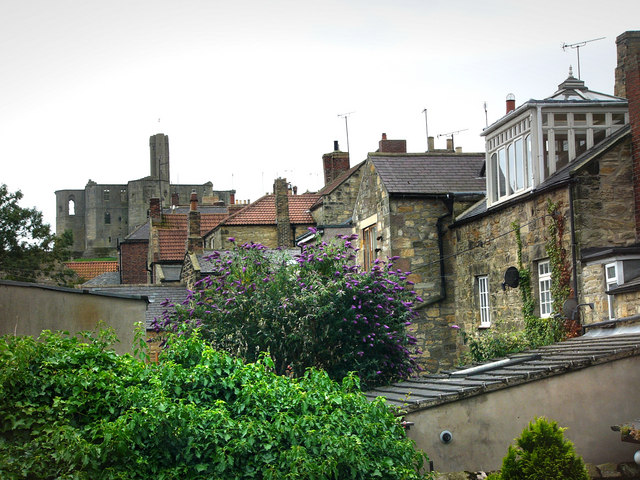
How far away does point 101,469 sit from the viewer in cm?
938

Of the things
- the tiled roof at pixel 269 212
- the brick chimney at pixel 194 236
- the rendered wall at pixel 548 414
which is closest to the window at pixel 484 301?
the rendered wall at pixel 548 414

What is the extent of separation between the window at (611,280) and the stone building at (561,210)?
0.8 inches

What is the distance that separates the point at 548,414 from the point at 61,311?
762 cm

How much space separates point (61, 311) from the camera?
13648mm

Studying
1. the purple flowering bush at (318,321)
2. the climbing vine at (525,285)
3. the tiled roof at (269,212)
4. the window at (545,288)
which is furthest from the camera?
the tiled roof at (269,212)

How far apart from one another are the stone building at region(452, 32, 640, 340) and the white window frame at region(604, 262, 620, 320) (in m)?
0.02

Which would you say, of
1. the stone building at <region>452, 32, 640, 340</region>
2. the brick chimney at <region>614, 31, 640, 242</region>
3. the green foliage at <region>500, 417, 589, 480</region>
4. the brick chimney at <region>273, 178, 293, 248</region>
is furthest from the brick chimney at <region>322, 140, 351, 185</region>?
the green foliage at <region>500, 417, 589, 480</region>

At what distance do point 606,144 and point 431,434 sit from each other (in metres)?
9.59

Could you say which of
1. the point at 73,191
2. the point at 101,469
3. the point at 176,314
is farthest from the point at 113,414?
the point at 73,191

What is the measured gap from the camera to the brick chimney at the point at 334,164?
45.5m

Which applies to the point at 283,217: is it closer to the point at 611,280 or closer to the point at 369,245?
the point at 369,245

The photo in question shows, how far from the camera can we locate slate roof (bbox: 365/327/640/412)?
12191mm

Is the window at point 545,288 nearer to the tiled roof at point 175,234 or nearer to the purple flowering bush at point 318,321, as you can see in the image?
the purple flowering bush at point 318,321

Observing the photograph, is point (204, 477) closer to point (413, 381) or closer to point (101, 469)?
point (101, 469)
